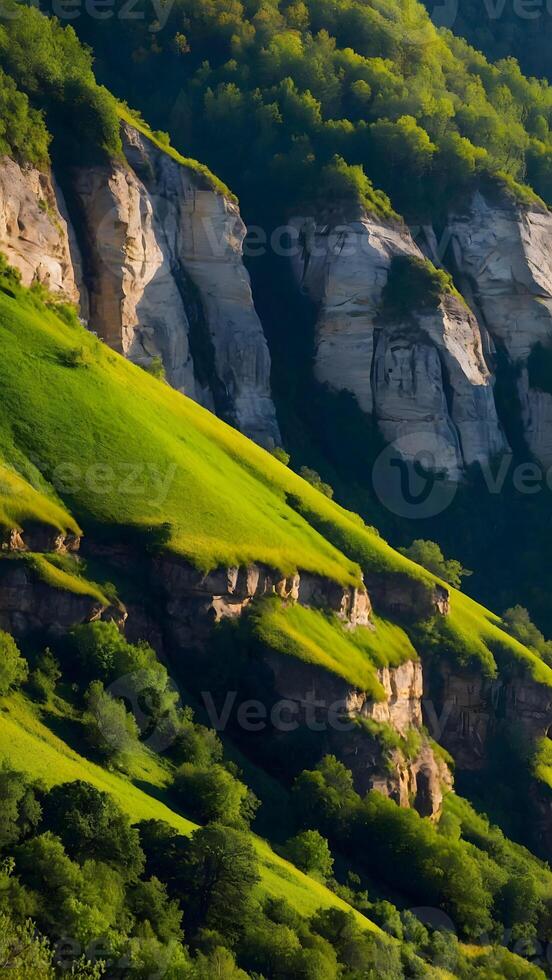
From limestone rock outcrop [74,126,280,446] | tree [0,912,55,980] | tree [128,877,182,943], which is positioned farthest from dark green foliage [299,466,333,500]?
tree [0,912,55,980]

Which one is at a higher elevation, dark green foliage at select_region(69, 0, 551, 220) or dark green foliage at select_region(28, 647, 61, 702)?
dark green foliage at select_region(69, 0, 551, 220)

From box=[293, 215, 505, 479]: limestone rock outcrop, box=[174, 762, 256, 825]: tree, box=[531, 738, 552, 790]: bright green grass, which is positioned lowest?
→ box=[174, 762, 256, 825]: tree

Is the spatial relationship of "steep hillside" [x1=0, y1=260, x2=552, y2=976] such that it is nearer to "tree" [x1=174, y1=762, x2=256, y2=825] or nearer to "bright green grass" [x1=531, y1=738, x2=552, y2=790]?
"bright green grass" [x1=531, y1=738, x2=552, y2=790]

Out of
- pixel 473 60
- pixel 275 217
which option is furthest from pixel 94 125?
pixel 473 60

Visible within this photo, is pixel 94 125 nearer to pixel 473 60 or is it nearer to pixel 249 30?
pixel 249 30

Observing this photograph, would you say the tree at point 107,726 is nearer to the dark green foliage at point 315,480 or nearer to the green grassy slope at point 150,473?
the green grassy slope at point 150,473

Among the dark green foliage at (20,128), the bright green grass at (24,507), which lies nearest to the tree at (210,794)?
the bright green grass at (24,507)
